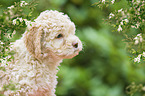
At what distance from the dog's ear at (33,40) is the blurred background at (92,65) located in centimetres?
184

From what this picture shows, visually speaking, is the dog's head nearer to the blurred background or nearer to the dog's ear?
the dog's ear

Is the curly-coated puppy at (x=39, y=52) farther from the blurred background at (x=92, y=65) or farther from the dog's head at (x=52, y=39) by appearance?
the blurred background at (x=92, y=65)

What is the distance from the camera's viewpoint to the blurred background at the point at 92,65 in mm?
3393

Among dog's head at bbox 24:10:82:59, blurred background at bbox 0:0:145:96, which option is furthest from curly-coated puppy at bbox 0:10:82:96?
blurred background at bbox 0:0:145:96

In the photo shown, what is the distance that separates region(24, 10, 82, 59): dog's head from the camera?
5.00 ft

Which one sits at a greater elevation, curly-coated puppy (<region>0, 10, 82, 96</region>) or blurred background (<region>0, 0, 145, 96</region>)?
blurred background (<region>0, 0, 145, 96</region>)

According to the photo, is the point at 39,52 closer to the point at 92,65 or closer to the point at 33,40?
the point at 33,40

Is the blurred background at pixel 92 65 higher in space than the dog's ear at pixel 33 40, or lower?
higher

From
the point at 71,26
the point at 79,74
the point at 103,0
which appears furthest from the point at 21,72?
the point at 79,74

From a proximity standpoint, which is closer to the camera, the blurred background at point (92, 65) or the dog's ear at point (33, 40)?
the dog's ear at point (33, 40)

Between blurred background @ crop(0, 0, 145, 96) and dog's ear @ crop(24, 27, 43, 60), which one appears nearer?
dog's ear @ crop(24, 27, 43, 60)

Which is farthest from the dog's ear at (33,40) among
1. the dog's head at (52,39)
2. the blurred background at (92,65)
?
the blurred background at (92,65)

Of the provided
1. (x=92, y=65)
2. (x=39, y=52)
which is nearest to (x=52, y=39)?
(x=39, y=52)

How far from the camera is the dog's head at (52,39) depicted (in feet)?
5.00
